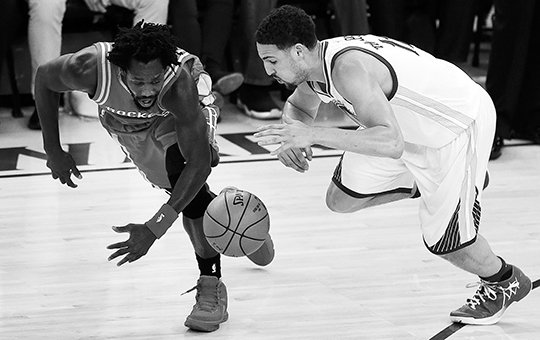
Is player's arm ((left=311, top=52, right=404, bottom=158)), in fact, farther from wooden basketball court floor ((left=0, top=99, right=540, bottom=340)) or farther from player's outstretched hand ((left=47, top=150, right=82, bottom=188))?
player's outstretched hand ((left=47, top=150, right=82, bottom=188))

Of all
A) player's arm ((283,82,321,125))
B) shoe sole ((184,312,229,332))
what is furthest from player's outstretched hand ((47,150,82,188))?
player's arm ((283,82,321,125))

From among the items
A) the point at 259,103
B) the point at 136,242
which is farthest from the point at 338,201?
the point at 259,103

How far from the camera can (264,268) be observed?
4.42 m

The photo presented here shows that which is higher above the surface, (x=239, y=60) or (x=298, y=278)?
(x=298, y=278)

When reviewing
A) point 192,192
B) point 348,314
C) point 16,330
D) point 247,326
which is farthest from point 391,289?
point 16,330

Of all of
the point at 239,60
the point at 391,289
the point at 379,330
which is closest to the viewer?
the point at 379,330

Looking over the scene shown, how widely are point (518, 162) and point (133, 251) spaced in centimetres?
351

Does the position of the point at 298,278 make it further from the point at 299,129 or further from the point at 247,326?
the point at 299,129

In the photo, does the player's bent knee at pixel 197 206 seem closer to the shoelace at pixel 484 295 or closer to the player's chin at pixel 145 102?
the player's chin at pixel 145 102

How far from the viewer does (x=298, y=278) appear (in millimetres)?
4277

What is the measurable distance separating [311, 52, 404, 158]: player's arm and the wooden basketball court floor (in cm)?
81

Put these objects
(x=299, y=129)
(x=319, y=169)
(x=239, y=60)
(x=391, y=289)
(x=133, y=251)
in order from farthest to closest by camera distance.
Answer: (x=239, y=60), (x=319, y=169), (x=391, y=289), (x=133, y=251), (x=299, y=129)

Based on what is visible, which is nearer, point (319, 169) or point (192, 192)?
point (192, 192)

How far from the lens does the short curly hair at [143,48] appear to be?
11.4 feet
